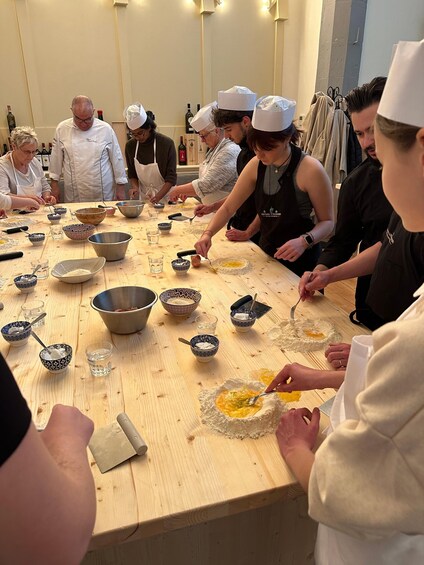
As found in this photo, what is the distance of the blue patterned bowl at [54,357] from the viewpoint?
1221 mm

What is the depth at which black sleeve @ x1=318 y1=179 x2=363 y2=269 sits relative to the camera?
2.08 m

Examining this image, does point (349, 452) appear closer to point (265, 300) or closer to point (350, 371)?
point (350, 371)

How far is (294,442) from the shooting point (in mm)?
941

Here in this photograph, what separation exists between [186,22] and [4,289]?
4655 millimetres

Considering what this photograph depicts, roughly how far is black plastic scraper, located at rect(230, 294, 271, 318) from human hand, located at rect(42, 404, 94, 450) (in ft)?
2.87

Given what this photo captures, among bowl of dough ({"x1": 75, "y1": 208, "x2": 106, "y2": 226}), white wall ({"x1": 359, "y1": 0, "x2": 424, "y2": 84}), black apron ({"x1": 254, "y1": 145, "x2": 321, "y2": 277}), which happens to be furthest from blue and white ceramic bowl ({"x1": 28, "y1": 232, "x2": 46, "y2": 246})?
white wall ({"x1": 359, "y1": 0, "x2": 424, "y2": 84})

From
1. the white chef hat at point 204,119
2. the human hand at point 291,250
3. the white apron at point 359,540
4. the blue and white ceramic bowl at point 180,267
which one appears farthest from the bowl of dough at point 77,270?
the white chef hat at point 204,119

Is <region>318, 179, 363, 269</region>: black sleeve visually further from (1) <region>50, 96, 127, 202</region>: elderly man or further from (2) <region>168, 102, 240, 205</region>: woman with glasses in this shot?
(1) <region>50, 96, 127, 202</region>: elderly man

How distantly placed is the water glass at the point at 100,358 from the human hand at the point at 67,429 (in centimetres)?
36

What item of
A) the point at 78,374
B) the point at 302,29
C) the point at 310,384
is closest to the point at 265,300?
the point at 310,384

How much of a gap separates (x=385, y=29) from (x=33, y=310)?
4895mm

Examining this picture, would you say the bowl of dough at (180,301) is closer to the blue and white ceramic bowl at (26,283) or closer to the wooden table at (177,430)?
the wooden table at (177,430)

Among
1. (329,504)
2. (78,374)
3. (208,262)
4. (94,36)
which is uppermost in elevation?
(94,36)

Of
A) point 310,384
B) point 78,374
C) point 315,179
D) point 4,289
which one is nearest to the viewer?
point 310,384
